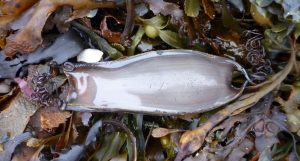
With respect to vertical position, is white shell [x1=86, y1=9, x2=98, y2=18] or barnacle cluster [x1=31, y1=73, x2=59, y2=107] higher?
white shell [x1=86, y1=9, x2=98, y2=18]

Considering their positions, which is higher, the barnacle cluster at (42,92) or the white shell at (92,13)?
the white shell at (92,13)

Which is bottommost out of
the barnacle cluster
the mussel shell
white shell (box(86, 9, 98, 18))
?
the barnacle cluster

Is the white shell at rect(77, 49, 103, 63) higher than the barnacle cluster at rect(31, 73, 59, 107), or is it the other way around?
the white shell at rect(77, 49, 103, 63)

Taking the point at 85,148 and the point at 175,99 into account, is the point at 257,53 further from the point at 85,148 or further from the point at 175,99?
the point at 85,148

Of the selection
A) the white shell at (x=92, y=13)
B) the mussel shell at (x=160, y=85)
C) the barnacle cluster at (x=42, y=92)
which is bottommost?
the barnacle cluster at (x=42, y=92)

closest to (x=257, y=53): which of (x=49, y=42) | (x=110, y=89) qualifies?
(x=110, y=89)
